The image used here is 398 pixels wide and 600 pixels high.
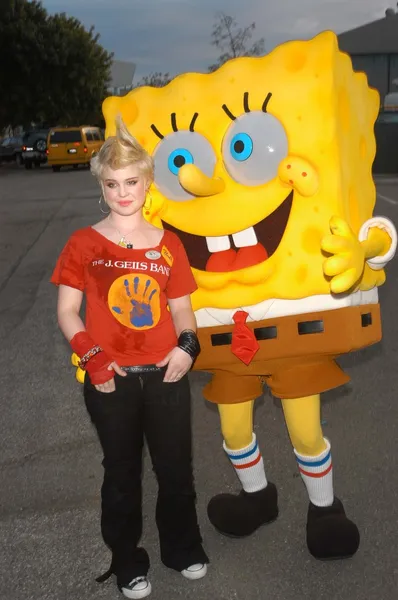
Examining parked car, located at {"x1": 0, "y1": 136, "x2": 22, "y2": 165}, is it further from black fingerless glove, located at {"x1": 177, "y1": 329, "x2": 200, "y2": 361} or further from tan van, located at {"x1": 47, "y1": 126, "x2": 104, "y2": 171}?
black fingerless glove, located at {"x1": 177, "y1": 329, "x2": 200, "y2": 361}

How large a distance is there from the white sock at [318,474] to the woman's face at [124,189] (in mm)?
1226

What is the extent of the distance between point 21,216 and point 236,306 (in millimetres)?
12511

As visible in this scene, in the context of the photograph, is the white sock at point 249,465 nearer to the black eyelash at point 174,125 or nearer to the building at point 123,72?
the black eyelash at point 174,125

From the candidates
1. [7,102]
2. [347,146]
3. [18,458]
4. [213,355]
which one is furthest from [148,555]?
[7,102]

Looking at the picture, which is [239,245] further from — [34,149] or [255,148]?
[34,149]

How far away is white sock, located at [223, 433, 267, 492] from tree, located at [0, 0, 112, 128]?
3642 cm

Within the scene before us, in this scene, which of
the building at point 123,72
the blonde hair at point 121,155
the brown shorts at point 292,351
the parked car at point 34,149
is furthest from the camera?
the building at point 123,72

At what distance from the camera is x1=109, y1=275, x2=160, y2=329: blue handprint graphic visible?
2.51 metres

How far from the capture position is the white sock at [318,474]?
2975 mm

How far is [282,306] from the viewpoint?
9.19ft

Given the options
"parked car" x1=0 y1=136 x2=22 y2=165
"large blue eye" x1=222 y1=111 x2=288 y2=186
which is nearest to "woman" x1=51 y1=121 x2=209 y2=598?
"large blue eye" x1=222 y1=111 x2=288 y2=186

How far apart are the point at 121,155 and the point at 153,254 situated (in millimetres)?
343

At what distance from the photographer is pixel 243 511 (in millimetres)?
3189

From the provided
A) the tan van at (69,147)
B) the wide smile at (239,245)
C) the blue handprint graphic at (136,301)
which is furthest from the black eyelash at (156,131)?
the tan van at (69,147)
